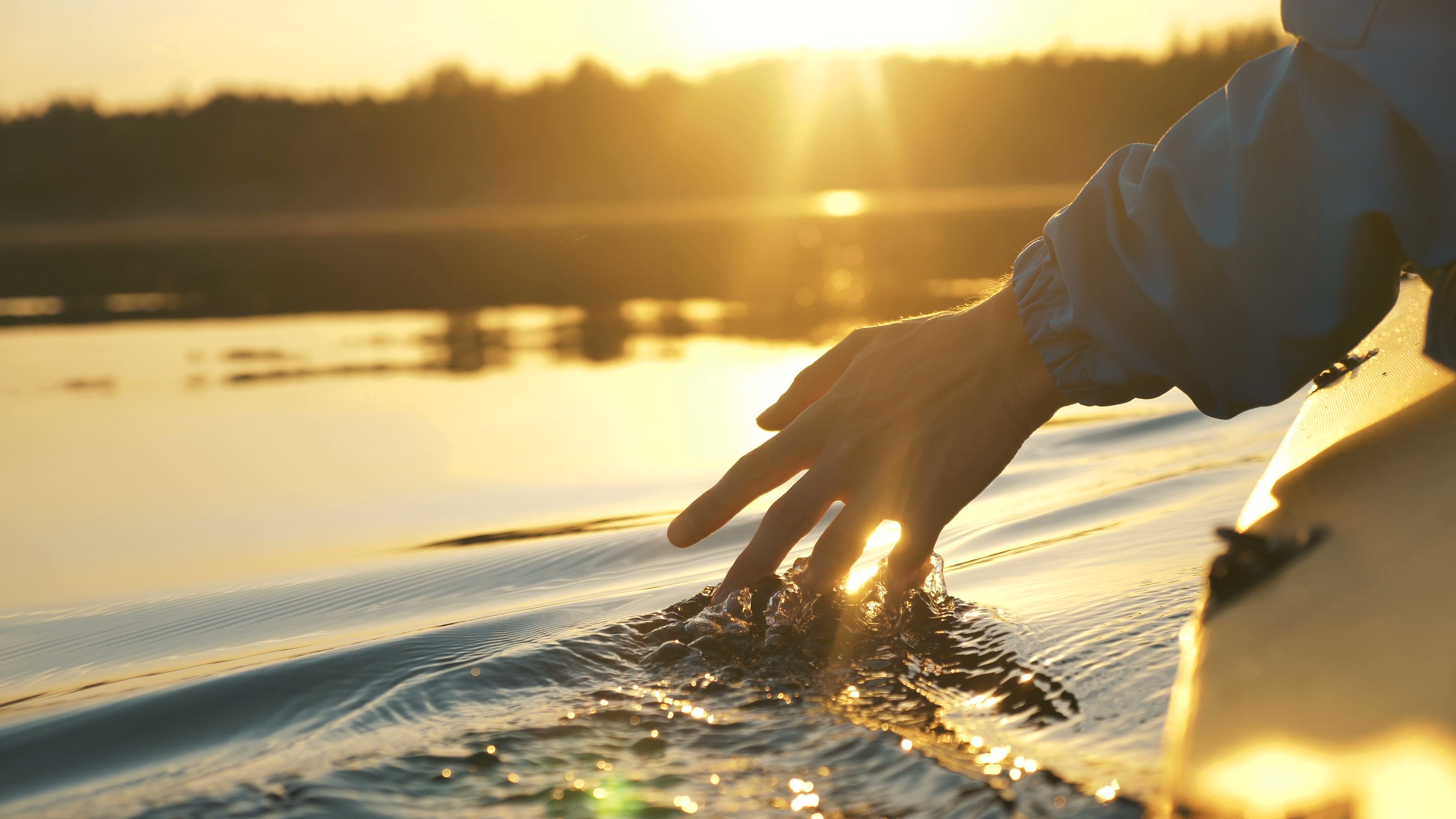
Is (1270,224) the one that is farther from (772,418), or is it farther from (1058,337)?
(772,418)

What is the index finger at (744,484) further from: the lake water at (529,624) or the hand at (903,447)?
the lake water at (529,624)

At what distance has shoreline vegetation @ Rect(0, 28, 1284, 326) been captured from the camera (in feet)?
29.7

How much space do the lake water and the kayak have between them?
164mm

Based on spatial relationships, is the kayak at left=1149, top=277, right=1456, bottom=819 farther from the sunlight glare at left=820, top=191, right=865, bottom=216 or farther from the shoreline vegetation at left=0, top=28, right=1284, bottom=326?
the sunlight glare at left=820, top=191, right=865, bottom=216

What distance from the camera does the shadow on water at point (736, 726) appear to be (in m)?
1.28

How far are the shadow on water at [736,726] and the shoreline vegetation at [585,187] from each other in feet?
4.67

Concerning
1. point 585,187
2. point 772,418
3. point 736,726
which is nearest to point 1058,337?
point 772,418

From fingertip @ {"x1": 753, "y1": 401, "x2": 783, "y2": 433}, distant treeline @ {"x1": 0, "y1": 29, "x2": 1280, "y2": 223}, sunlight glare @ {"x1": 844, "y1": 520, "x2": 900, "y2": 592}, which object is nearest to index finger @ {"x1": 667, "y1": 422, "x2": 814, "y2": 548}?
fingertip @ {"x1": 753, "y1": 401, "x2": 783, "y2": 433}

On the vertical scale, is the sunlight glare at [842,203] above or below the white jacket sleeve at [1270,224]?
above

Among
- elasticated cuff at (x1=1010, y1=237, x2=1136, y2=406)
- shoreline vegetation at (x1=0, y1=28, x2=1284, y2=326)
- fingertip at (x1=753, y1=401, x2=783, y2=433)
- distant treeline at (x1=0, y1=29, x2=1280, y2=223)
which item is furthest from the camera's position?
distant treeline at (x1=0, y1=29, x2=1280, y2=223)

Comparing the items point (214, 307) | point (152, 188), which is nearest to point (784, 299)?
point (214, 307)

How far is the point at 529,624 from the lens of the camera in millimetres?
1976

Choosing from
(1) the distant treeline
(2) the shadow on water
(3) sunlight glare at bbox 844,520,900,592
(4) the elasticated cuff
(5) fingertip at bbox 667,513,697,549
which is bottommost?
(2) the shadow on water

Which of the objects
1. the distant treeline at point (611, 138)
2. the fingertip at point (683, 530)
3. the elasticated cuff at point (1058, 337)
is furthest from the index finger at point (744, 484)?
the distant treeline at point (611, 138)
